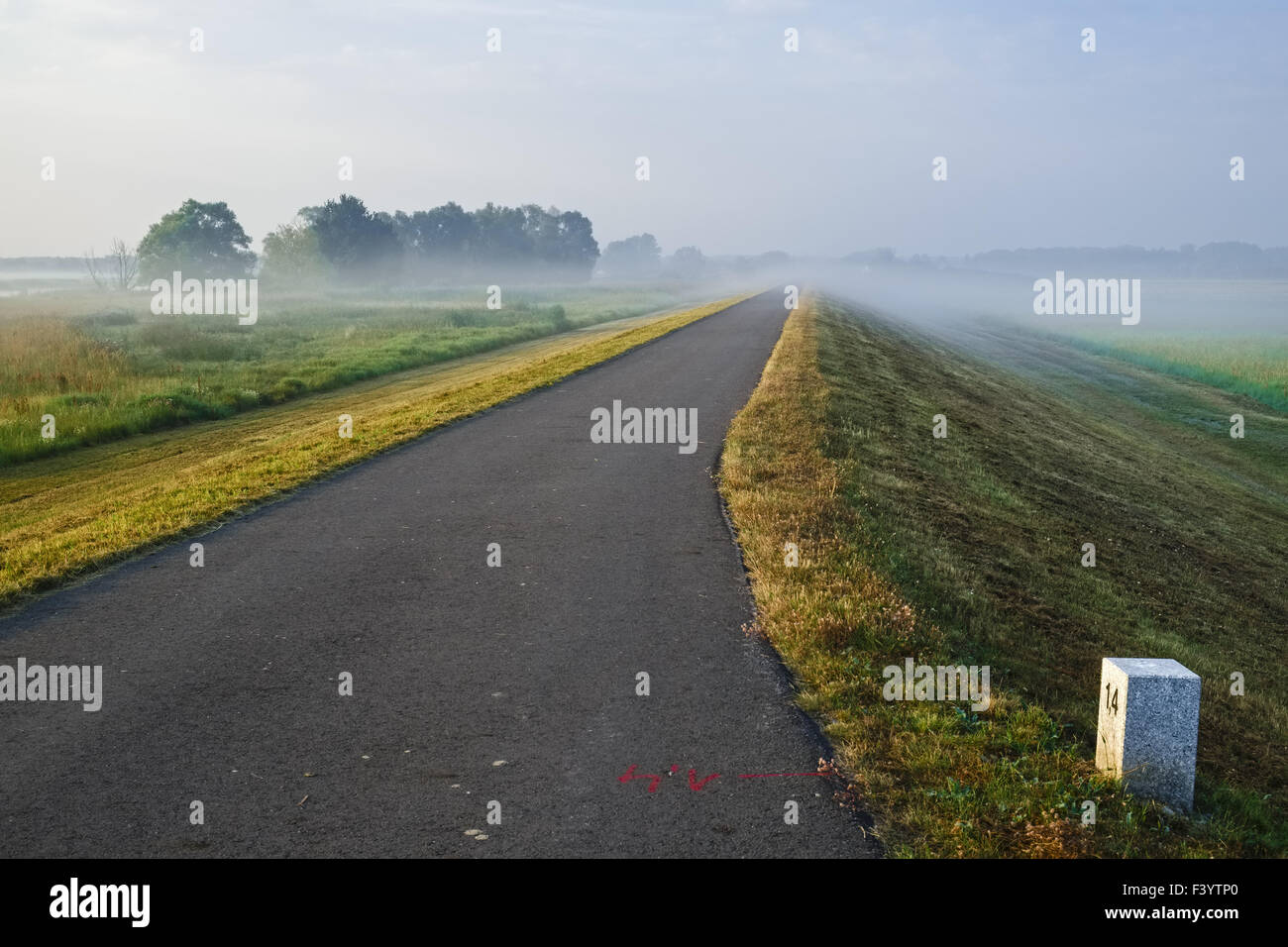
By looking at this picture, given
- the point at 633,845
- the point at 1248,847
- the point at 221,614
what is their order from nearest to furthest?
the point at 633,845
the point at 1248,847
the point at 221,614

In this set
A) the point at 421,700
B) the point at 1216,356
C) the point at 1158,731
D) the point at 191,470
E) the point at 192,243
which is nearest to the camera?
the point at 1158,731

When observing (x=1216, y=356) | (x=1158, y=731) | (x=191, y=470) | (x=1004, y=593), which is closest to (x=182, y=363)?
(x=191, y=470)

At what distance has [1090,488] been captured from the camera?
674 inches

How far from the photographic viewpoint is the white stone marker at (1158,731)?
4938 millimetres

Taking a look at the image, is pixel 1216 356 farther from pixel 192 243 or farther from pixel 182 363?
pixel 192 243

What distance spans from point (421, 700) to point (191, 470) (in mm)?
9752

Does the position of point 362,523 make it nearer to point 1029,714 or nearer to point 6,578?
point 6,578

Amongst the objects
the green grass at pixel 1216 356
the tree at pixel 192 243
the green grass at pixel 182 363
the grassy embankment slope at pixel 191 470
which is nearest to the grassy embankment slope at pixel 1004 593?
the grassy embankment slope at pixel 191 470

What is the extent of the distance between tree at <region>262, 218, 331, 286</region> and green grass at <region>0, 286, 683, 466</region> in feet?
209

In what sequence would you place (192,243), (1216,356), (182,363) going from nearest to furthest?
(182,363) → (1216,356) → (192,243)

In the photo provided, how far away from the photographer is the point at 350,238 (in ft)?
378

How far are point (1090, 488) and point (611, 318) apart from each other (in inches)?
1702
